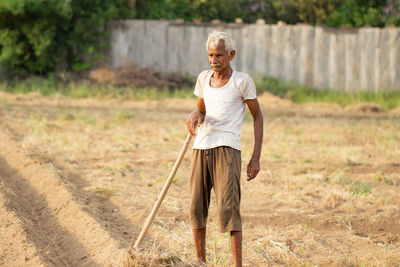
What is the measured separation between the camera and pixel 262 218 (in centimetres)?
608

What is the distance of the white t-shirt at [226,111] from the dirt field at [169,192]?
2.95ft

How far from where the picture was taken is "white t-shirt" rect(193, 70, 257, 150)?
4.18 meters

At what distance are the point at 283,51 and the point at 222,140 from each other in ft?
40.8

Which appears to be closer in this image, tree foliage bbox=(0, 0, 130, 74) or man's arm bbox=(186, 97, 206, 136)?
man's arm bbox=(186, 97, 206, 136)

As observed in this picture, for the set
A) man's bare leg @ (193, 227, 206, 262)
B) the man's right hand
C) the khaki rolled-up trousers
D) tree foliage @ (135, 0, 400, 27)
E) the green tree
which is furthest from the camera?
tree foliage @ (135, 0, 400, 27)

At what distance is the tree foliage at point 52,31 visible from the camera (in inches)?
598

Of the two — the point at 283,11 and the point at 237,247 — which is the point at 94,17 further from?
the point at 237,247

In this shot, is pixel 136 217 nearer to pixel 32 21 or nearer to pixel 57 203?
pixel 57 203

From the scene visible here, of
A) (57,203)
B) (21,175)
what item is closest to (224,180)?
(57,203)

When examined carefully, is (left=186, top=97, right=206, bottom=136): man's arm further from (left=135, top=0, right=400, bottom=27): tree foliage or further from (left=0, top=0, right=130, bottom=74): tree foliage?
(left=135, top=0, right=400, bottom=27): tree foliage

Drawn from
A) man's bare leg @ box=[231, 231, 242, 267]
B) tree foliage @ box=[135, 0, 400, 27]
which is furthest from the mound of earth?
man's bare leg @ box=[231, 231, 242, 267]

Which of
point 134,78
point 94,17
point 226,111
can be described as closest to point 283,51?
point 134,78

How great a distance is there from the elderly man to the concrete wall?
476 inches

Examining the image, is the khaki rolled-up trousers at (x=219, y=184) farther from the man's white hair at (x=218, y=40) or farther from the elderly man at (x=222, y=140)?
the man's white hair at (x=218, y=40)
